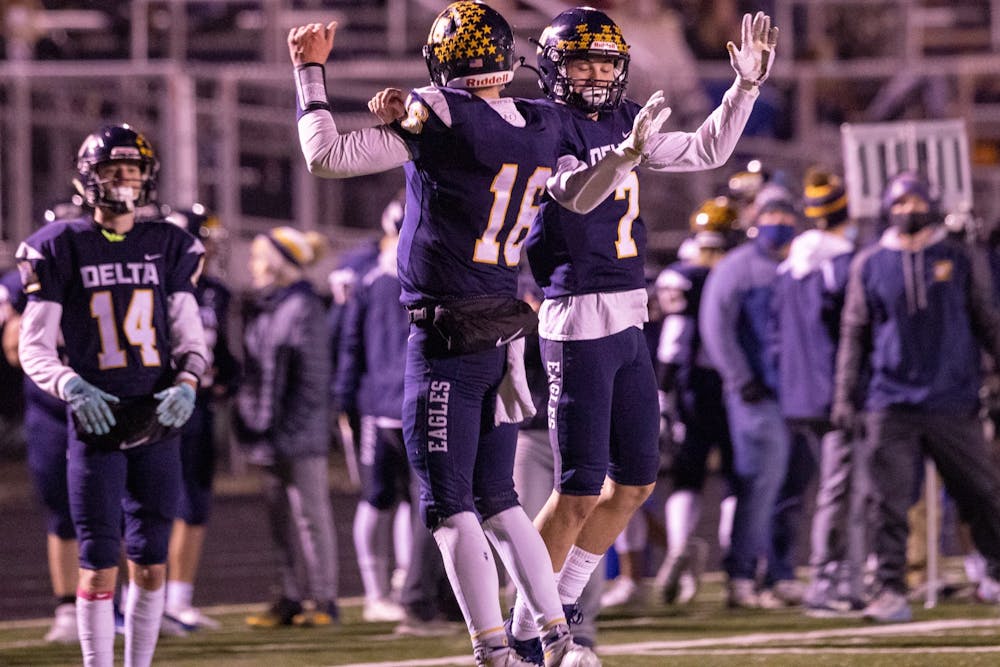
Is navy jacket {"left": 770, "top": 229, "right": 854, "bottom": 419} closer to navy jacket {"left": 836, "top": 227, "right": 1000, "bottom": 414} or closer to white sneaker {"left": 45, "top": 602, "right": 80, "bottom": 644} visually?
navy jacket {"left": 836, "top": 227, "right": 1000, "bottom": 414}

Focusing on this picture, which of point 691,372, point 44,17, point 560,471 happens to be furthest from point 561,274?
point 44,17

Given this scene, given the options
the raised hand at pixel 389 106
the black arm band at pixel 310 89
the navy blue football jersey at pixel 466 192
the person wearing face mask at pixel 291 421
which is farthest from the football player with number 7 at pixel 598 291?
the person wearing face mask at pixel 291 421

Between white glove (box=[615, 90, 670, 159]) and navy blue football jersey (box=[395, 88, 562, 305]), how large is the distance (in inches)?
12.0

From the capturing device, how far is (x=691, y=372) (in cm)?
1049

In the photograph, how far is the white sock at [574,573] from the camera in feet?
21.6

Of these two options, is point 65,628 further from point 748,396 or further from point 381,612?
point 748,396

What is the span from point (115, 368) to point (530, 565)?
5.84 feet

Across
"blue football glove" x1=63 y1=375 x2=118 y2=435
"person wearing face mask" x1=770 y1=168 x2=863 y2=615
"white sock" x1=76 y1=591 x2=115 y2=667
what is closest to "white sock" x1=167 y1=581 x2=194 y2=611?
"white sock" x1=76 y1=591 x2=115 y2=667

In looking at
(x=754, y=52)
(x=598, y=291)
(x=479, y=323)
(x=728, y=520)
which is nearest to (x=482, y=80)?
(x=479, y=323)

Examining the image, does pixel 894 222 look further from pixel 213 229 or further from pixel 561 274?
pixel 213 229

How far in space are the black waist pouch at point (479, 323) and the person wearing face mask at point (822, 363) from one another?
4016mm

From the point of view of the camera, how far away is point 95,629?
6570 mm

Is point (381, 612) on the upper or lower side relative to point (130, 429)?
lower

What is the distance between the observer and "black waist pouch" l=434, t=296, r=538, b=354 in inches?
233
